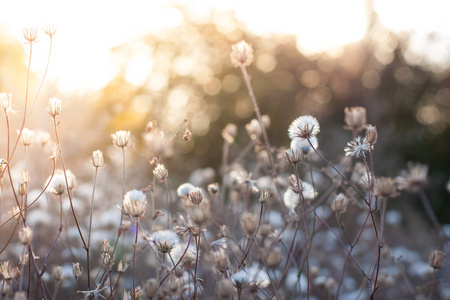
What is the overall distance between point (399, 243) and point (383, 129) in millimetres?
4666

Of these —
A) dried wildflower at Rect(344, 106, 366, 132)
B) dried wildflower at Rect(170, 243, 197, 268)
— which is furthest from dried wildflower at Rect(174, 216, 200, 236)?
dried wildflower at Rect(344, 106, 366, 132)

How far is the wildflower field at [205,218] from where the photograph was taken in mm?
1222

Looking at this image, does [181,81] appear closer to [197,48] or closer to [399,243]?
[197,48]

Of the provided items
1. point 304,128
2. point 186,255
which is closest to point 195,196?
point 186,255

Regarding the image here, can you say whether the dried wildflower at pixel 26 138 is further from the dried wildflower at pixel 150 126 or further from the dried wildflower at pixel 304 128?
the dried wildflower at pixel 304 128

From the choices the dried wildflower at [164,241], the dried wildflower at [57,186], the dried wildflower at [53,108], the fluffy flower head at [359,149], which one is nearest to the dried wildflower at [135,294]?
the dried wildflower at [164,241]

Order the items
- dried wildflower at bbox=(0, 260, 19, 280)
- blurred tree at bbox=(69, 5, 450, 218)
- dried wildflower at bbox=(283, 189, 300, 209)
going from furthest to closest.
Result: 1. blurred tree at bbox=(69, 5, 450, 218)
2. dried wildflower at bbox=(283, 189, 300, 209)
3. dried wildflower at bbox=(0, 260, 19, 280)

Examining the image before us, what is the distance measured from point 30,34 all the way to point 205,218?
→ 70cm

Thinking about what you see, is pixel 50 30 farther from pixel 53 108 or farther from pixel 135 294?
pixel 135 294

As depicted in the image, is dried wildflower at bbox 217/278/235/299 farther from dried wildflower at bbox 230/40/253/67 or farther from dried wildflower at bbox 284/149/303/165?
dried wildflower at bbox 230/40/253/67

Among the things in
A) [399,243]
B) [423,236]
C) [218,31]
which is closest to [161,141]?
[399,243]

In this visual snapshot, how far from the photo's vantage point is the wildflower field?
1.22 metres

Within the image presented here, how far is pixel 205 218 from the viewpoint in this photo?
A: 3.57 feet

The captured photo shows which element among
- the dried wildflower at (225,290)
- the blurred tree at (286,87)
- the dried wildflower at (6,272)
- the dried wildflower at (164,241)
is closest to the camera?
the dried wildflower at (225,290)
